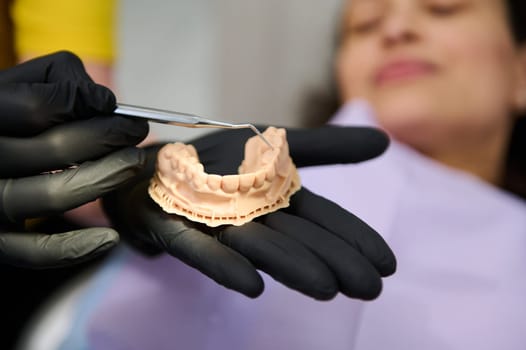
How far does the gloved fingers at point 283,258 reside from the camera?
0.55 m

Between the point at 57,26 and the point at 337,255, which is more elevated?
the point at 57,26

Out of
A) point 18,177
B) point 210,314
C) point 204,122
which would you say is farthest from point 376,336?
point 18,177

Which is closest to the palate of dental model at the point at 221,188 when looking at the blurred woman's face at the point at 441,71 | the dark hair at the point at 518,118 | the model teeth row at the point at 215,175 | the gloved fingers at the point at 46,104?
the model teeth row at the point at 215,175

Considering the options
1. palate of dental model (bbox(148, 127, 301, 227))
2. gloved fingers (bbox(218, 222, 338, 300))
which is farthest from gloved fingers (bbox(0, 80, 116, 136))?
gloved fingers (bbox(218, 222, 338, 300))

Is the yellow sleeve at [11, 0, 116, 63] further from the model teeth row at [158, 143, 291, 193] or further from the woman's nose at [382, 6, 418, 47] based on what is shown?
the woman's nose at [382, 6, 418, 47]

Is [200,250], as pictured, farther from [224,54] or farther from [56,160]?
[224,54]

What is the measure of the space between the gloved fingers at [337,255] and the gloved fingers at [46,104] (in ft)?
0.77

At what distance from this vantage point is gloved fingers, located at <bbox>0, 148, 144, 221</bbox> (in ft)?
1.84

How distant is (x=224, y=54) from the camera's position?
4.77ft

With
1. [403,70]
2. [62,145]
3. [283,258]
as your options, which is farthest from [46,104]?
[403,70]

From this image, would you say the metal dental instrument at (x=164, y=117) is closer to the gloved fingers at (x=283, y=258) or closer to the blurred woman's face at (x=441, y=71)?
the gloved fingers at (x=283, y=258)

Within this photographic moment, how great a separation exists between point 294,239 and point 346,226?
70mm

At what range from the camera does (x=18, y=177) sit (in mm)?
584

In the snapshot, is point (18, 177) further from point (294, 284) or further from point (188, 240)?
point (294, 284)
